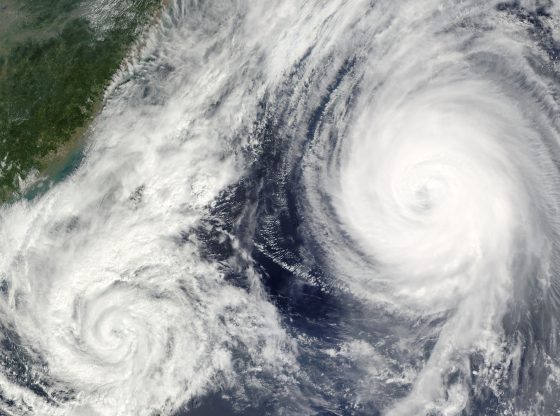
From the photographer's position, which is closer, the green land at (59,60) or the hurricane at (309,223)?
the hurricane at (309,223)

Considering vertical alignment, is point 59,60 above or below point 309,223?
below

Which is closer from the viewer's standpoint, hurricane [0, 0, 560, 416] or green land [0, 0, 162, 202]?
hurricane [0, 0, 560, 416]

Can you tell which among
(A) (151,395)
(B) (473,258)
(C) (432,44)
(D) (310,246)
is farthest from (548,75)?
(A) (151,395)

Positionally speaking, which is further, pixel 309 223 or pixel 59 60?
pixel 59 60
